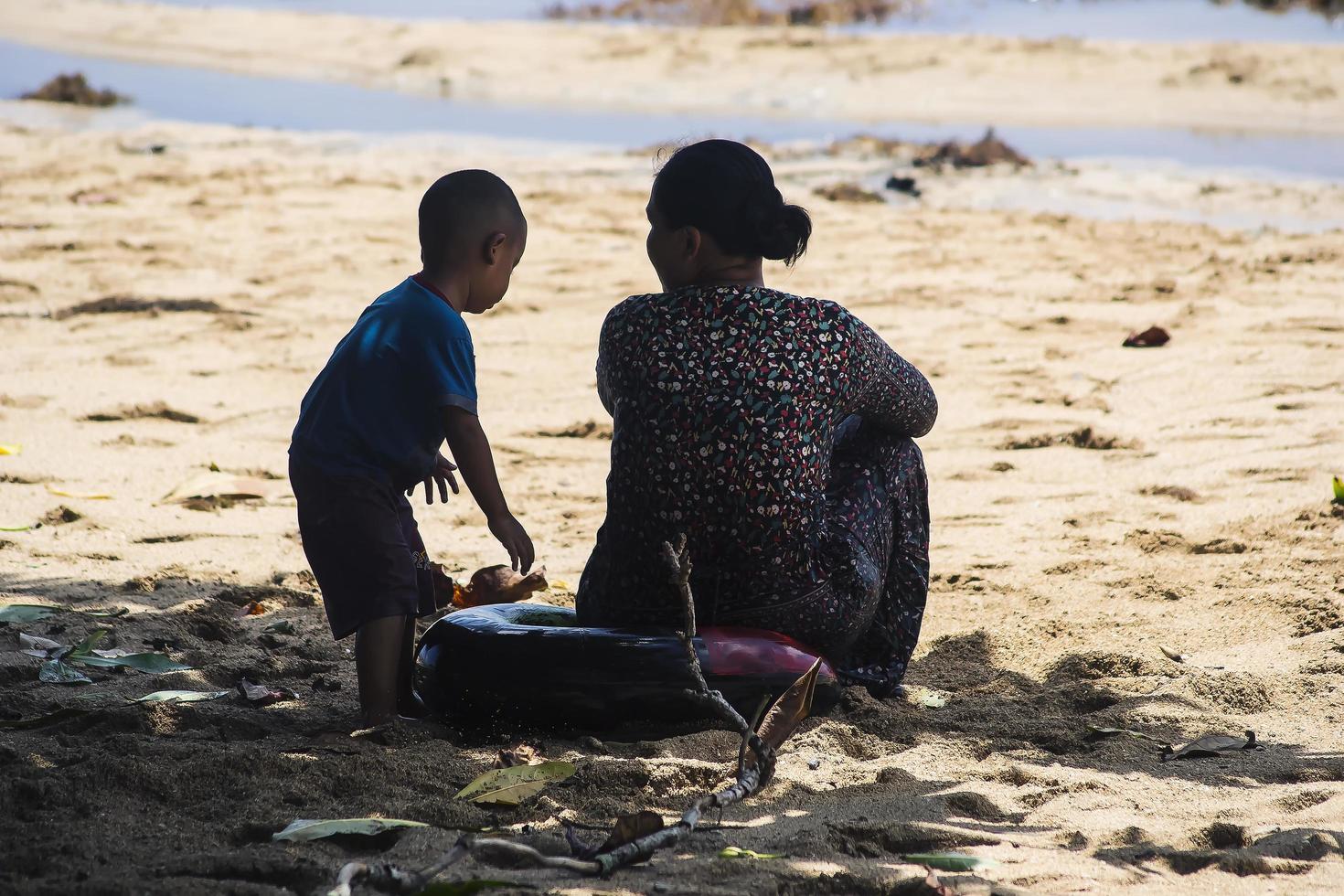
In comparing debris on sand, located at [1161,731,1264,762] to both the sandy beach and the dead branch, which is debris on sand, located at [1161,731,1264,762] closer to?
the sandy beach

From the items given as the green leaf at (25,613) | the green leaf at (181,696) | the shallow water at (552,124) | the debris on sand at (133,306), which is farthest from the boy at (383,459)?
the shallow water at (552,124)

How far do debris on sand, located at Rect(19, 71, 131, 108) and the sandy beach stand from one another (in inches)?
171

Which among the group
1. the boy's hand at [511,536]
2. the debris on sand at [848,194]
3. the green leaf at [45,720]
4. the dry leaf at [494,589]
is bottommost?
the dry leaf at [494,589]

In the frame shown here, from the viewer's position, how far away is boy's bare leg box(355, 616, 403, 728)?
285cm

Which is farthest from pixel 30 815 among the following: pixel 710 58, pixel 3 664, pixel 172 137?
pixel 710 58

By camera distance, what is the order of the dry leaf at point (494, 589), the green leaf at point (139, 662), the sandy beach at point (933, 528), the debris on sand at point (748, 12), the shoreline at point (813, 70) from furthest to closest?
1. the debris on sand at point (748, 12)
2. the shoreline at point (813, 70)
3. the dry leaf at point (494, 589)
4. the green leaf at point (139, 662)
5. the sandy beach at point (933, 528)

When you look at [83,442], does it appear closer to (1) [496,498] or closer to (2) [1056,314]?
(1) [496,498]

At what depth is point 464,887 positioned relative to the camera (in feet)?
6.27

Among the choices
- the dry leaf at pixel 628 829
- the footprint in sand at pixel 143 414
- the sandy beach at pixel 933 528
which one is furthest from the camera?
the footprint in sand at pixel 143 414

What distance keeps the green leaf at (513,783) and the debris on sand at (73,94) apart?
1507 centimetres

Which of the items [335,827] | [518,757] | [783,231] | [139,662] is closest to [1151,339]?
[783,231]

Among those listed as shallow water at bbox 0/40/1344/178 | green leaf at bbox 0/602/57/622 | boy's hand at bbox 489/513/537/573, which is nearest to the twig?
boy's hand at bbox 489/513/537/573

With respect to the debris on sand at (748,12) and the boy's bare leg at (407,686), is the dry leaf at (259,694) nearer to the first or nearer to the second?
the boy's bare leg at (407,686)

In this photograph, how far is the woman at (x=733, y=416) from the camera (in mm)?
2715
